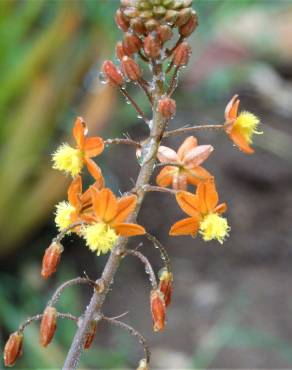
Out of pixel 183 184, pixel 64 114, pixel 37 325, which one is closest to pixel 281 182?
pixel 64 114

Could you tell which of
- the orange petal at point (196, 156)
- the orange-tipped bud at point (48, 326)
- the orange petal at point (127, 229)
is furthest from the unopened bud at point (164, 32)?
the orange-tipped bud at point (48, 326)

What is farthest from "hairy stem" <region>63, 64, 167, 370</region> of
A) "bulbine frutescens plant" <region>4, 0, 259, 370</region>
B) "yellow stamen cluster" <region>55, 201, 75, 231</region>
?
"yellow stamen cluster" <region>55, 201, 75, 231</region>

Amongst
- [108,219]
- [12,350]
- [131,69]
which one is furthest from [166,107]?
[12,350]

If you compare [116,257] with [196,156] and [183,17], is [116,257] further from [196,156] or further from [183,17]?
[183,17]

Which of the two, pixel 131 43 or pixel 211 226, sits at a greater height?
pixel 131 43

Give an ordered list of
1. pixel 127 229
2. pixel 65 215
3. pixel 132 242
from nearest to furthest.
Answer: pixel 127 229
pixel 65 215
pixel 132 242

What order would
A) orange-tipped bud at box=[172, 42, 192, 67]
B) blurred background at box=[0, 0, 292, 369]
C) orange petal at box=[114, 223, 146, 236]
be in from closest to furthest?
orange petal at box=[114, 223, 146, 236] < orange-tipped bud at box=[172, 42, 192, 67] < blurred background at box=[0, 0, 292, 369]

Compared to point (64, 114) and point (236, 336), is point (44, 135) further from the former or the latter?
point (236, 336)

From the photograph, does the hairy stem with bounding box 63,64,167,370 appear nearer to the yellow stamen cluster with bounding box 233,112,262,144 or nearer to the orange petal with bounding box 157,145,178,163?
the orange petal with bounding box 157,145,178,163
